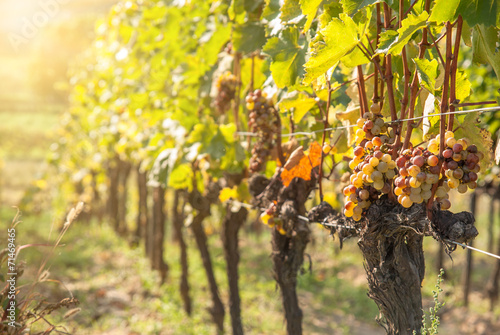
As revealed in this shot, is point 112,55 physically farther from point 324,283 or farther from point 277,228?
point 324,283

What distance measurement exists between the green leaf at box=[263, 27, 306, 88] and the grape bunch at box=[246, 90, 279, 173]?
1.05 ft

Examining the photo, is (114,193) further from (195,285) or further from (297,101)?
(297,101)

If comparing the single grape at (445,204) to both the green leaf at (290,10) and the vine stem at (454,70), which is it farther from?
the green leaf at (290,10)

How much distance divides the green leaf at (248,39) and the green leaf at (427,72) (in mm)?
1086

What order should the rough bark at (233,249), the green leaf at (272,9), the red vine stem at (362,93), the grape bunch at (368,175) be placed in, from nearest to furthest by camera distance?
the grape bunch at (368,175) → the red vine stem at (362,93) → the green leaf at (272,9) → the rough bark at (233,249)

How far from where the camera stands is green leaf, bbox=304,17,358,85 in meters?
1.28

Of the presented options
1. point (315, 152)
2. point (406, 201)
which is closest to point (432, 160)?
point (406, 201)

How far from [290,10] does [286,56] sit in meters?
0.19

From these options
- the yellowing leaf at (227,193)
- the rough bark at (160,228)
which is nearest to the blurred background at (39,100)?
the rough bark at (160,228)

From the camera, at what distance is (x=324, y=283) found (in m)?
7.20

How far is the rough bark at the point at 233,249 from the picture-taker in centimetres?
332

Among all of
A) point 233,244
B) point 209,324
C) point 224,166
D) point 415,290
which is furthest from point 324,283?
point 415,290

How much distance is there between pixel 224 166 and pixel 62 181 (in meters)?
8.34

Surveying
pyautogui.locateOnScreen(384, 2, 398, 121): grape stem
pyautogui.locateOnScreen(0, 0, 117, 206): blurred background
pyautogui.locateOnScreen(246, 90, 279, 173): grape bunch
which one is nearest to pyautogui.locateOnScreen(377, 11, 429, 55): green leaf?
pyautogui.locateOnScreen(384, 2, 398, 121): grape stem
